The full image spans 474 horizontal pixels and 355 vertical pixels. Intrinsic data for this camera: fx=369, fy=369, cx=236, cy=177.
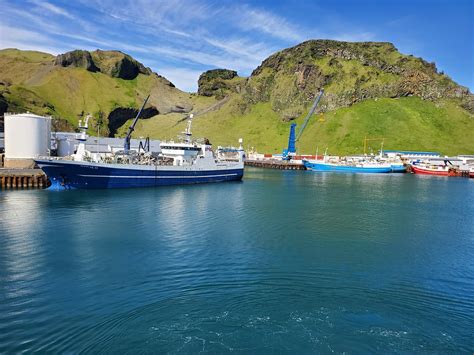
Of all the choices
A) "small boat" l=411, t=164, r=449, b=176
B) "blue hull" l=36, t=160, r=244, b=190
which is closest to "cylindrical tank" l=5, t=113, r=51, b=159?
"blue hull" l=36, t=160, r=244, b=190

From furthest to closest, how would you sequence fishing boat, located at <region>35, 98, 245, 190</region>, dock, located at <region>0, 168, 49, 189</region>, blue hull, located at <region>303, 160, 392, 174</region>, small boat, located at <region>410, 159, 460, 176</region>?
1. blue hull, located at <region>303, 160, 392, 174</region>
2. small boat, located at <region>410, 159, 460, 176</region>
3. dock, located at <region>0, 168, 49, 189</region>
4. fishing boat, located at <region>35, 98, 245, 190</region>

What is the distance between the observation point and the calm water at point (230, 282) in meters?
16.7

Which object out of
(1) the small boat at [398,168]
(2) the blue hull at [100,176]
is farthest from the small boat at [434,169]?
(2) the blue hull at [100,176]

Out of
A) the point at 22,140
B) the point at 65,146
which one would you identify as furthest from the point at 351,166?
the point at 22,140

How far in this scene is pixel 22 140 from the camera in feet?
250

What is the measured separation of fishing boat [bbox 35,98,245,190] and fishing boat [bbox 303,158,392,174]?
73.2 metres

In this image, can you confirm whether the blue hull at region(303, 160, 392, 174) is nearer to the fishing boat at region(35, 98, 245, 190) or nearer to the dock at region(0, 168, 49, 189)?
the fishing boat at region(35, 98, 245, 190)

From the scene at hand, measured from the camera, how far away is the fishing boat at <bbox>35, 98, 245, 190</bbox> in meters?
62.5

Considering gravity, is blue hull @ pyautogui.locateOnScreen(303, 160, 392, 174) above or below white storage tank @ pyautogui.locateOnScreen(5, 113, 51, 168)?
below

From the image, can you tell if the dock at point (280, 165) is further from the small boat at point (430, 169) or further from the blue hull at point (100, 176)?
the blue hull at point (100, 176)

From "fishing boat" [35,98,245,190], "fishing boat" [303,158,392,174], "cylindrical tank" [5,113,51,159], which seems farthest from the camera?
"fishing boat" [303,158,392,174]

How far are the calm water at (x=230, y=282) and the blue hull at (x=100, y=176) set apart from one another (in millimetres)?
16127

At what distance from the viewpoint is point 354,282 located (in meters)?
24.0

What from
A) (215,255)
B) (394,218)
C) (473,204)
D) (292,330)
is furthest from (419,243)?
(473,204)
